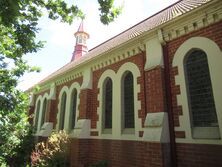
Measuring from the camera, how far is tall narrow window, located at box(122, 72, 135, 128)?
7.86m

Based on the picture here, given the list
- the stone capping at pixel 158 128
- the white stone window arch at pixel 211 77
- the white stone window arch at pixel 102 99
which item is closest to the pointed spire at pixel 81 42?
the white stone window arch at pixel 102 99

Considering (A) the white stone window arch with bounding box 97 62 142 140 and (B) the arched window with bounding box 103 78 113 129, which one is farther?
(B) the arched window with bounding box 103 78 113 129

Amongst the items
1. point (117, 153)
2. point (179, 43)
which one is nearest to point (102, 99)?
point (117, 153)

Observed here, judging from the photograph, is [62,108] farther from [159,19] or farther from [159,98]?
[159,98]

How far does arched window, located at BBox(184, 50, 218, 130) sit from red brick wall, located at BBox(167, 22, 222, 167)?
367 millimetres

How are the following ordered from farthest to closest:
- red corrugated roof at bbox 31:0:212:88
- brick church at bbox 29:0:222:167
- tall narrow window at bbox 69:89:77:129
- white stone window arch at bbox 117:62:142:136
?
tall narrow window at bbox 69:89:77:129 → white stone window arch at bbox 117:62:142:136 → red corrugated roof at bbox 31:0:212:88 → brick church at bbox 29:0:222:167

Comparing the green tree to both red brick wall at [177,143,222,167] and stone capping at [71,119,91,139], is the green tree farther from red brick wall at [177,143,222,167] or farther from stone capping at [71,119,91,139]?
red brick wall at [177,143,222,167]

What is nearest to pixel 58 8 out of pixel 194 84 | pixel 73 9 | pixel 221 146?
pixel 73 9

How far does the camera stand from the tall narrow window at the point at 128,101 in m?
7.86

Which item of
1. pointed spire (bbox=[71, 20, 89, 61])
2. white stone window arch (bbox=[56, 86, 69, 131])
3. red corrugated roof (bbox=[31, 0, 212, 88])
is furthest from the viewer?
pointed spire (bbox=[71, 20, 89, 61])

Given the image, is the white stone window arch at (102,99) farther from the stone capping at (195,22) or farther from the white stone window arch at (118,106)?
the stone capping at (195,22)

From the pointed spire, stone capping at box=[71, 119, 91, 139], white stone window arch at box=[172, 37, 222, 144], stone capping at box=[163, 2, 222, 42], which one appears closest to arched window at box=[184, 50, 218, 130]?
white stone window arch at box=[172, 37, 222, 144]

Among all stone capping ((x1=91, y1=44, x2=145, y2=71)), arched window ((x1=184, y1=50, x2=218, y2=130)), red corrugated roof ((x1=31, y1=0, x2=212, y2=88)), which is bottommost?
arched window ((x1=184, y1=50, x2=218, y2=130))

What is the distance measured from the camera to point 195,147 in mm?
5359
